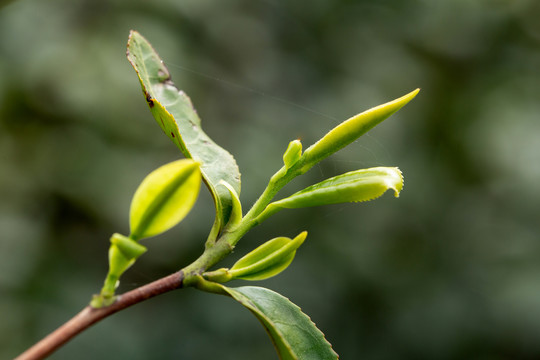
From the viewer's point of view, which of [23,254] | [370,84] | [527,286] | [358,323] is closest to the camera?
[23,254]

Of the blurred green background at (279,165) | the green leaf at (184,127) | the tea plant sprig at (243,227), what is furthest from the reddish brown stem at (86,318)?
the blurred green background at (279,165)

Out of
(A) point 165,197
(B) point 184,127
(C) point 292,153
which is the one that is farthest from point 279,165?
(A) point 165,197

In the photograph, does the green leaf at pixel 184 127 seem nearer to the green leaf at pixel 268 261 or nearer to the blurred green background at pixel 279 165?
the green leaf at pixel 268 261

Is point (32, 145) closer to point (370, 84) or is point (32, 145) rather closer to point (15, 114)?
point (15, 114)

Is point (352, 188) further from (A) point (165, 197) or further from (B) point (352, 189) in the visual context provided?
(A) point (165, 197)

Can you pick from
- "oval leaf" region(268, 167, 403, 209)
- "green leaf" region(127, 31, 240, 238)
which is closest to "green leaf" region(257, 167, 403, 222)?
"oval leaf" region(268, 167, 403, 209)

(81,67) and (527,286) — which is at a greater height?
(81,67)

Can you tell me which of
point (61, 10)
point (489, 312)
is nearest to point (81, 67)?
point (61, 10)
